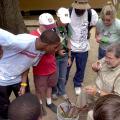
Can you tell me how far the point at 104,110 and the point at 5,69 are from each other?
190cm

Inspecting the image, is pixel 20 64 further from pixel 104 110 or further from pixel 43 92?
pixel 104 110

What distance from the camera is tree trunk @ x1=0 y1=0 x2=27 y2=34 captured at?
7379 mm

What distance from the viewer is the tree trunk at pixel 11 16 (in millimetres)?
7379

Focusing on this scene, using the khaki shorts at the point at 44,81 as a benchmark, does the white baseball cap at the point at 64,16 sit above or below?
above

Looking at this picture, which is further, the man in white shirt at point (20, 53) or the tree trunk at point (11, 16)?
the tree trunk at point (11, 16)

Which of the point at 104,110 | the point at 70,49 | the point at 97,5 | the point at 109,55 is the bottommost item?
the point at 97,5

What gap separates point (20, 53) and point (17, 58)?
2.6 inches

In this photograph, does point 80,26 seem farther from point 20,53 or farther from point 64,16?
point 20,53

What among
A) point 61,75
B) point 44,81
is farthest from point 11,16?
point 44,81

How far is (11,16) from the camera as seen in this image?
754 cm

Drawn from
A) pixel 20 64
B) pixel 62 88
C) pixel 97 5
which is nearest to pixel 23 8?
pixel 97 5

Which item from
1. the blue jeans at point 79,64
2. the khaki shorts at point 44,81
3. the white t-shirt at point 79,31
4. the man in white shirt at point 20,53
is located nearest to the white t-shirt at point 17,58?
the man in white shirt at point 20,53

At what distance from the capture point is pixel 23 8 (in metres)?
10.4

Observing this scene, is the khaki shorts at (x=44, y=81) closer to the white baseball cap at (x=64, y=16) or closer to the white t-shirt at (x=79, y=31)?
the white t-shirt at (x=79, y=31)
